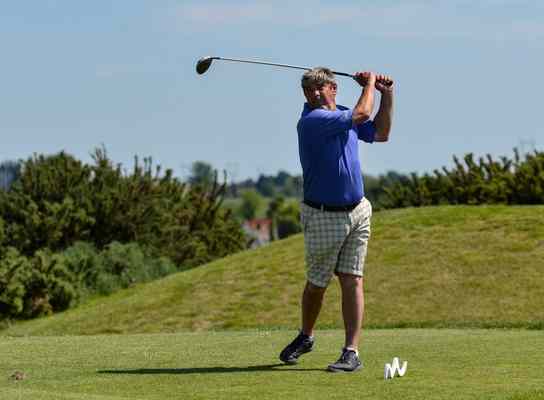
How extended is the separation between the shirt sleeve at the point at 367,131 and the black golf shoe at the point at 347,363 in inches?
62.0

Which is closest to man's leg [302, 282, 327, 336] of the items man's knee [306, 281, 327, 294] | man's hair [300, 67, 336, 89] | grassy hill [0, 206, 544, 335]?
man's knee [306, 281, 327, 294]

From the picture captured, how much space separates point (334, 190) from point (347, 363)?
1207 mm

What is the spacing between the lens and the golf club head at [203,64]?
416 inches

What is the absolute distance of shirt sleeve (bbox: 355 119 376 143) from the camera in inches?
374

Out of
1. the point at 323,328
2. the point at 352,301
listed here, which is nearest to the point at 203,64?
the point at 352,301

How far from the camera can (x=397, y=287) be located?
22.4 metres

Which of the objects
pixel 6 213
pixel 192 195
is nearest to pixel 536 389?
pixel 6 213

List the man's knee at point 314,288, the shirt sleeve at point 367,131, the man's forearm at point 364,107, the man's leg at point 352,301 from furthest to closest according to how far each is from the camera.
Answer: the shirt sleeve at point 367,131
the man's knee at point 314,288
the man's leg at point 352,301
the man's forearm at point 364,107

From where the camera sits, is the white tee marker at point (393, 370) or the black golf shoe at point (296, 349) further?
the black golf shoe at point (296, 349)

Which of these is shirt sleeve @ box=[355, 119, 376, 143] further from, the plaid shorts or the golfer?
the plaid shorts

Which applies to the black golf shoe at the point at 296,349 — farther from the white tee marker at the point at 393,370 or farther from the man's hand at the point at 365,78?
the man's hand at the point at 365,78

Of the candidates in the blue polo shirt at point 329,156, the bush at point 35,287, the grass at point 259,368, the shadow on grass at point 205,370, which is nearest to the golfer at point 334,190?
the blue polo shirt at point 329,156

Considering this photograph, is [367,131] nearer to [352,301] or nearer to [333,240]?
[333,240]

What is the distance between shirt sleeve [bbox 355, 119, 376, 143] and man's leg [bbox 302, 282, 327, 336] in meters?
1.12
